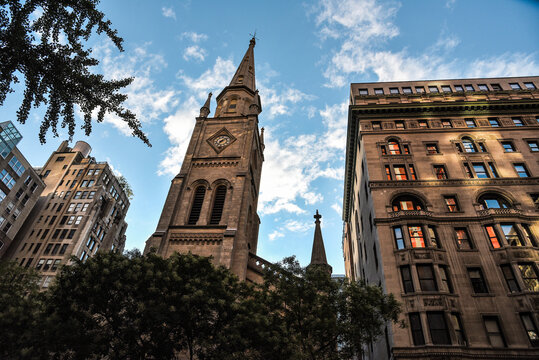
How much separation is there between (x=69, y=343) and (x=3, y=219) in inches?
2290

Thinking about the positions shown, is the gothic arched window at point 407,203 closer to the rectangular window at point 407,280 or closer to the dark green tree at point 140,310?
the rectangular window at point 407,280

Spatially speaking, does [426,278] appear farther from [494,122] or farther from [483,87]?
[483,87]

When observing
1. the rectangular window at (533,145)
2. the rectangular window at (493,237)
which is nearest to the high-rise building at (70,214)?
the rectangular window at (493,237)

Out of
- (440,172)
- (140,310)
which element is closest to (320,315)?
(140,310)

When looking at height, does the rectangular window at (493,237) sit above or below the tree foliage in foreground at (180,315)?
above

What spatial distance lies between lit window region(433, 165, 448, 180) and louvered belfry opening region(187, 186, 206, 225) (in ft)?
68.6

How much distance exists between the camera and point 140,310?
→ 14.0 m

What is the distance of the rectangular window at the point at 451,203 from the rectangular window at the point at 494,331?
322 inches

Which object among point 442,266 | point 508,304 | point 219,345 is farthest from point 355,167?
point 219,345

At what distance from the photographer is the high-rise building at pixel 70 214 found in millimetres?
64750

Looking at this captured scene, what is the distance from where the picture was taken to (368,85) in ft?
125

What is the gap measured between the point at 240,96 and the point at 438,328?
117ft

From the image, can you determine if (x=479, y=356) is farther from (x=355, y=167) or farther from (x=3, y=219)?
(x=3, y=219)

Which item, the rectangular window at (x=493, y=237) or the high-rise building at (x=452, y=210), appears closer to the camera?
the high-rise building at (x=452, y=210)
